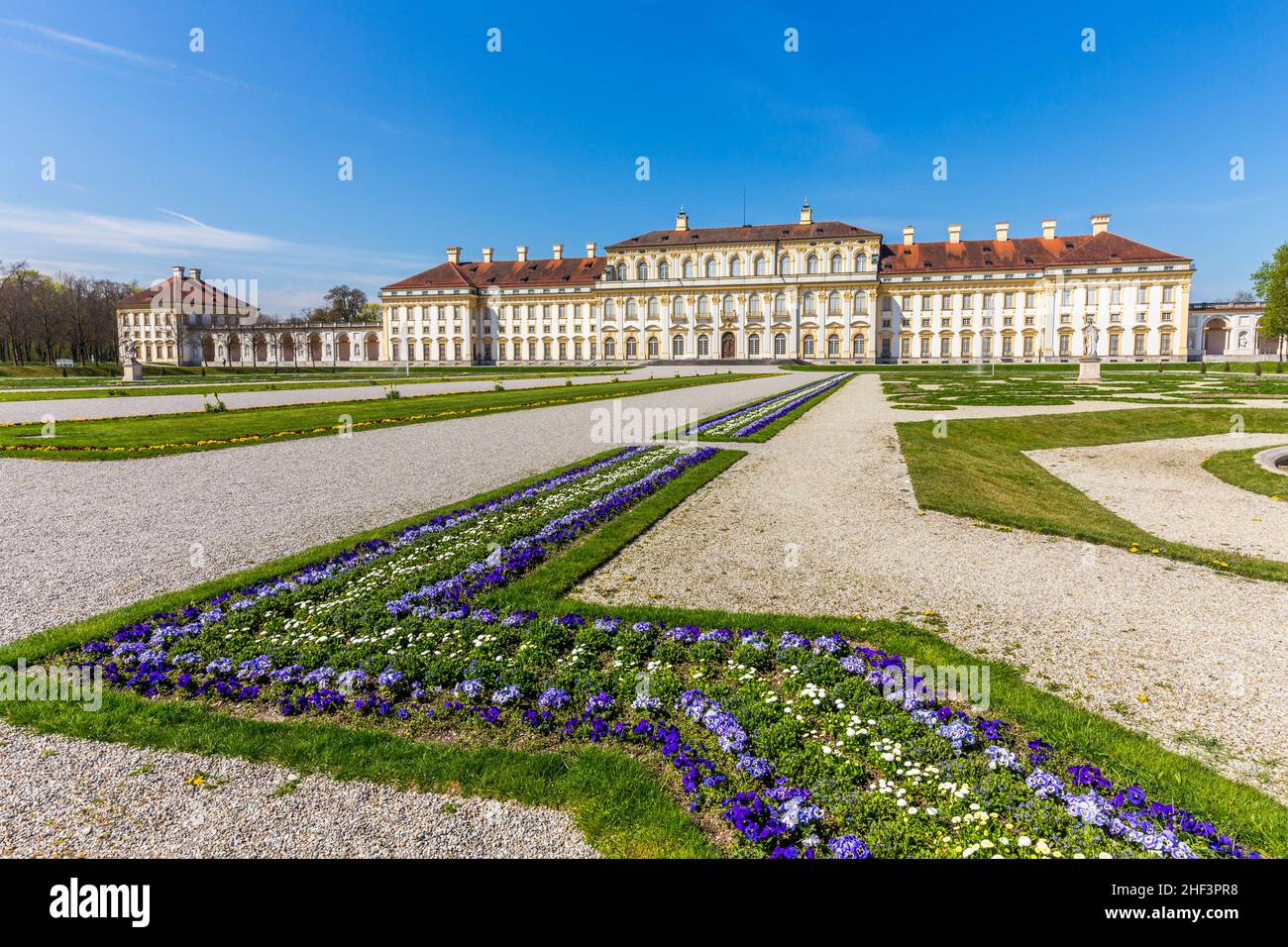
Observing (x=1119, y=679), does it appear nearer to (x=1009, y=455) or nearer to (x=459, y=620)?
(x=459, y=620)

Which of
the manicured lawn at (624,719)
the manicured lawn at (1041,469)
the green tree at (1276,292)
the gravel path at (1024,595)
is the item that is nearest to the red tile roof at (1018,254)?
the green tree at (1276,292)

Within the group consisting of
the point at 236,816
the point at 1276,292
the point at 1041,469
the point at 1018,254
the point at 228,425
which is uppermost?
the point at 1018,254

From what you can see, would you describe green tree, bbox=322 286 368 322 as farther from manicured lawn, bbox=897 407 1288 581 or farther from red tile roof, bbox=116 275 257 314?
manicured lawn, bbox=897 407 1288 581

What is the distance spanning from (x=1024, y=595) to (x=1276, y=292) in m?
64.5

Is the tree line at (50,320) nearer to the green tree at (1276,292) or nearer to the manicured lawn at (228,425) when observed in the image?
the manicured lawn at (228,425)

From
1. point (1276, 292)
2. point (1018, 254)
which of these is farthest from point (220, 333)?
point (1276, 292)

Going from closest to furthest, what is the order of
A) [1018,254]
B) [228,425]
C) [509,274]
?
[228,425] → [1018,254] → [509,274]

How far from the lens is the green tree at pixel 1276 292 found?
164 feet

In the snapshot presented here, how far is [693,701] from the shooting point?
12.5 ft

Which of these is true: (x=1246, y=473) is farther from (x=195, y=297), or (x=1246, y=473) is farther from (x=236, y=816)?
(x=195, y=297)

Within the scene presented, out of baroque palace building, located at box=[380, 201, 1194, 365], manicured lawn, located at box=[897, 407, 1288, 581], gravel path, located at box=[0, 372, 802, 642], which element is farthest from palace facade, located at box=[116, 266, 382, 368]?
→ manicured lawn, located at box=[897, 407, 1288, 581]

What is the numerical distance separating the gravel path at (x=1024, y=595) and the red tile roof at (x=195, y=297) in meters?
89.0

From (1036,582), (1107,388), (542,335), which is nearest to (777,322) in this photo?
(542,335)
